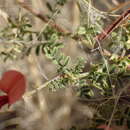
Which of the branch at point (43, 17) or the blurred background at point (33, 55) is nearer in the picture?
the branch at point (43, 17)

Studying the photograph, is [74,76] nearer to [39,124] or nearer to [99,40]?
[99,40]

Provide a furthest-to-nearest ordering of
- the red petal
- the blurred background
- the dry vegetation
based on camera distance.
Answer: the blurred background → the red petal → the dry vegetation

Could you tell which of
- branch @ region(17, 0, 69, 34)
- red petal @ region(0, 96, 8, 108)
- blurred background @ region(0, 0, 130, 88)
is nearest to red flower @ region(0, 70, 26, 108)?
red petal @ region(0, 96, 8, 108)

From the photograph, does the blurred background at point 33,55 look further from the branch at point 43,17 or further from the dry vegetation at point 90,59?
the branch at point 43,17

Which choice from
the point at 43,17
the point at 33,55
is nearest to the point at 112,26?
the point at 43,17

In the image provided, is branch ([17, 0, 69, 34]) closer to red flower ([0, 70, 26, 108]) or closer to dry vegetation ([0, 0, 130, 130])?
dry vegetation ([0, 0, 130, 130])

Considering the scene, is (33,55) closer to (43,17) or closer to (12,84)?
(43,17)

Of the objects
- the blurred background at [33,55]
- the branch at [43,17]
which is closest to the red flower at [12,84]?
the branch at [43,17]

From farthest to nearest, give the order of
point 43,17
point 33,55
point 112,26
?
point 33,55, point 43,17, point 112,26

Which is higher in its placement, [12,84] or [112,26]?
[112,26]
